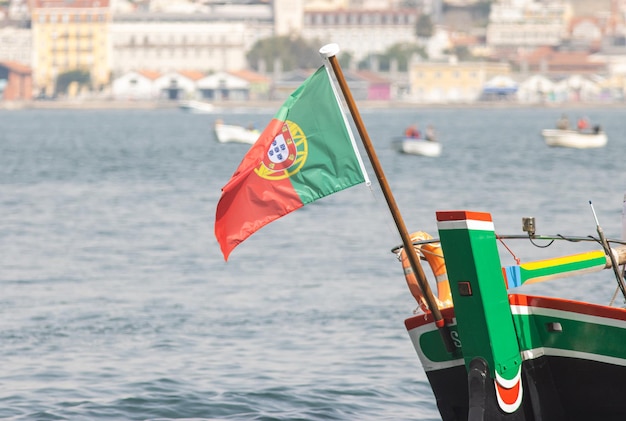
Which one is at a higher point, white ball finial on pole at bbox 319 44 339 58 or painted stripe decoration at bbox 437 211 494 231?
white ball finial on pole at bbox 319 44 339 58

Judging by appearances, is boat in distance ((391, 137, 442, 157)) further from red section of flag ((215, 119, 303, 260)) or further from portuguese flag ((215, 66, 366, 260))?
red section of flag ((215, 119, 303, 260))

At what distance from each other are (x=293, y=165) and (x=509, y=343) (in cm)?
204

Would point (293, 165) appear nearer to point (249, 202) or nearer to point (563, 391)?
point (249, 202)

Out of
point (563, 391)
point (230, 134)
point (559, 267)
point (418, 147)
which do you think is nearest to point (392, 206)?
point (559, 267)

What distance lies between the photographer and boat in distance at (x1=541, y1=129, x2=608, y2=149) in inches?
3248

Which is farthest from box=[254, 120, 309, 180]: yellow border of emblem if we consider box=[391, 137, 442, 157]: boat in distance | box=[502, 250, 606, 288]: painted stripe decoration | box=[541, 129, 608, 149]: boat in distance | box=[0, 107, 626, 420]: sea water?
box=[541, 129, 608, 149]: boat in distance

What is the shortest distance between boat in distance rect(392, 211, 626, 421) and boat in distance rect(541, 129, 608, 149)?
72.0 m

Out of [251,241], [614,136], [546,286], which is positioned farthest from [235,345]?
[614,136]

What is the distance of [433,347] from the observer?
11492 millimetres

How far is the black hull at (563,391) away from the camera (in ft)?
36.7

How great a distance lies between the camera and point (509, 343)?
11.0 m

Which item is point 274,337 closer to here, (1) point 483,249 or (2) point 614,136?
(1) point 483,249

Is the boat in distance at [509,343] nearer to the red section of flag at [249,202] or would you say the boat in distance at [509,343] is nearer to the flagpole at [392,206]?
the flagpole at [392,206]

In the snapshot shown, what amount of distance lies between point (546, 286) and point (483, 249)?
1296cm
